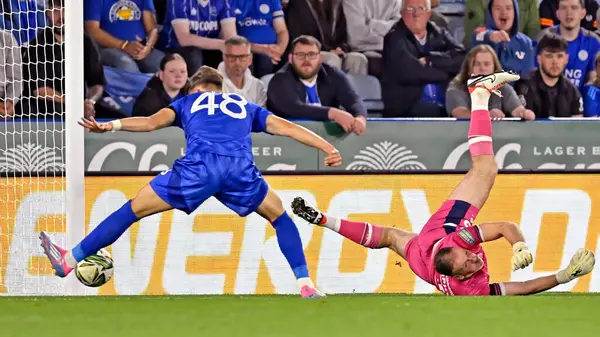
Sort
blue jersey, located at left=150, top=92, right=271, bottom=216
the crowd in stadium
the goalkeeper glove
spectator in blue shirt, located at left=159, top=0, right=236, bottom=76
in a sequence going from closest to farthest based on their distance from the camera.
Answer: the goalkeeper glove < blue jersey, located at left=150, top=92, right=271, bottom=216 < the crowd in stadium < spectator in blue shirt, located at left=159, top=0, right=236, bottom=76

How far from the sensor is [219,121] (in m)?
6.84

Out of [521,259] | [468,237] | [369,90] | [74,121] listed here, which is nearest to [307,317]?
[521,259]

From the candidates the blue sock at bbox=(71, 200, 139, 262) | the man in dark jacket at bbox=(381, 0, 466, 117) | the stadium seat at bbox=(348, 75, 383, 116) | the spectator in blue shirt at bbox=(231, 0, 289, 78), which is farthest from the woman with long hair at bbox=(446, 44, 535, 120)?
the blue sock at bbox=(71, 200, 139, 262)

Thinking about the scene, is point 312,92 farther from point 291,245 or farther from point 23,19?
point 23,19

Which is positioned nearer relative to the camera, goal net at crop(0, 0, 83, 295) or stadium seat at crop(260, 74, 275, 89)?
goal net at crop(0, 0, 83, 295)

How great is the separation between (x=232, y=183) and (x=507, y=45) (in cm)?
364

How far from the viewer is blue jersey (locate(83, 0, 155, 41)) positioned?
346 inches

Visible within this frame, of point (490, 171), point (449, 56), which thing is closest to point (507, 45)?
point (449, 56)

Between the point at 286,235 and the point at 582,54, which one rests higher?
the point at 582,54

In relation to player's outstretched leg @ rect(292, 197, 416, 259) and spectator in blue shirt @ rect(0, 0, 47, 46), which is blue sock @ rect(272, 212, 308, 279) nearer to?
player's outstretched leg @ rect(292, 197, 416, 259)

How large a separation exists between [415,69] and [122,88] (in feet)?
8.23

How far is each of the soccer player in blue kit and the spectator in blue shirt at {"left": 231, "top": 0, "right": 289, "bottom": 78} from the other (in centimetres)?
A: 204

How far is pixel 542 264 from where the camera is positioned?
8812mm

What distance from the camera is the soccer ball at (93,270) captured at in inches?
262
